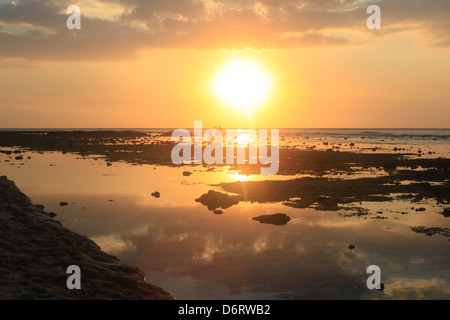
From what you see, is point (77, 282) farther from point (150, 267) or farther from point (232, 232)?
point (232, 232)

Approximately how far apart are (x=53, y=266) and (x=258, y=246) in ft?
22.2

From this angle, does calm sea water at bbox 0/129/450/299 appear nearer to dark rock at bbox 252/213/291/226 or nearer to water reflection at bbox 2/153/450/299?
water reflection at bbox 2/153/450/299

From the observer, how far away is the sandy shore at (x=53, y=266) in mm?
8656

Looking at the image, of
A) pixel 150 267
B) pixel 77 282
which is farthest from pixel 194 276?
pixel 77 282

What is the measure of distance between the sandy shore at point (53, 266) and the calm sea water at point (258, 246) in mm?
896

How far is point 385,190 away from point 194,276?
18.2 m

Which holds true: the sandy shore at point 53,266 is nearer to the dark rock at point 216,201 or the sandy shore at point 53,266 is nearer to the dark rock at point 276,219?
the dark rock at point 276,219

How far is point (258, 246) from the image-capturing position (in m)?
13.9

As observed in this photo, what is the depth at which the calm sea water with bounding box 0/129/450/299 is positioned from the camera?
10.4 metres

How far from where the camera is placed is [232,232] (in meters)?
15.7
